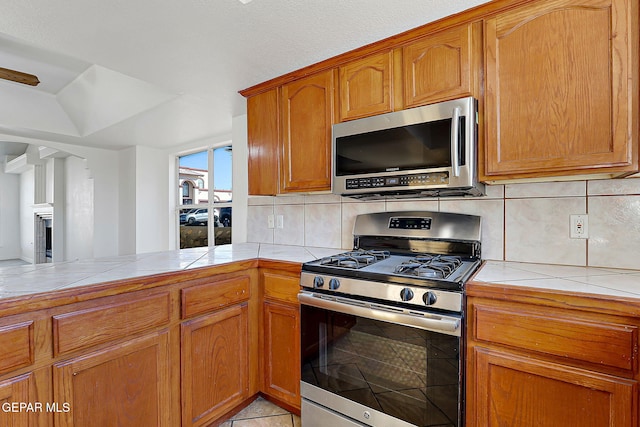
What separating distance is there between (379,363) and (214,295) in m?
0.87

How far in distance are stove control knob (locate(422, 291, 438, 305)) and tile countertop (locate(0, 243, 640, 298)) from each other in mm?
171

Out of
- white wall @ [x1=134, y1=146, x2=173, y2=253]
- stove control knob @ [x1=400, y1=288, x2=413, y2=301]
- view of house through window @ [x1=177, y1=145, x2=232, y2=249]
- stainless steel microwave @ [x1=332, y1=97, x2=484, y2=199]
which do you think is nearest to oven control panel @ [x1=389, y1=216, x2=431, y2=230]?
stainless steel microwave @ [x1=332, y1=97, x2=484, y2=199]

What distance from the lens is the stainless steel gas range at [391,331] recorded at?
1.17m

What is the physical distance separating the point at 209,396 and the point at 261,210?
147 cm

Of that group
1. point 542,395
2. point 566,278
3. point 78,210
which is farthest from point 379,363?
point 78,210

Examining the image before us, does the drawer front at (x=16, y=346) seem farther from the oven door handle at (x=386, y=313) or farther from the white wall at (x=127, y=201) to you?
the white wall at (x=127, y=201)

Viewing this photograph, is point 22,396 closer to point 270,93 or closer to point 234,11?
point 234,11

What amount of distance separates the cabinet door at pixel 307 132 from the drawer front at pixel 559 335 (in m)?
1.14

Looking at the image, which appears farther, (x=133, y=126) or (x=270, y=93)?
(x=133, y=126)

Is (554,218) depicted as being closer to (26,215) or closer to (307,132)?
(307,132)

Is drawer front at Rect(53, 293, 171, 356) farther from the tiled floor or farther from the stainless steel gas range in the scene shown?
the tiled floor

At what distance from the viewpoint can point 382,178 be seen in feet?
5.37

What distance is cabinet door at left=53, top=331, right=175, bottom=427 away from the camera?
3.57 feet

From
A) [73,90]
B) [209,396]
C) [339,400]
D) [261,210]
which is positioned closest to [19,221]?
[73,90]
